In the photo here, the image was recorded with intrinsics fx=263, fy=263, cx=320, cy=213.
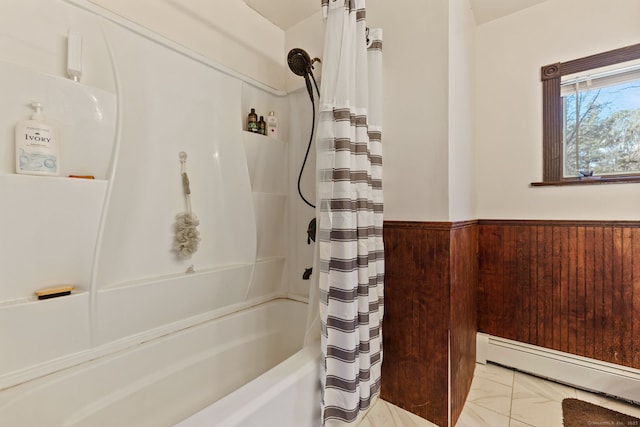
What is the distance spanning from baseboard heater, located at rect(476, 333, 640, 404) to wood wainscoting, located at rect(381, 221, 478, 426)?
0.47 metres

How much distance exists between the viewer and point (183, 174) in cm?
132

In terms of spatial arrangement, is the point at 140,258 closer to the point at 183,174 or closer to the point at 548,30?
the point at 183,174

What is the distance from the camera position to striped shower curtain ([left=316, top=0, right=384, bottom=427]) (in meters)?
1.00

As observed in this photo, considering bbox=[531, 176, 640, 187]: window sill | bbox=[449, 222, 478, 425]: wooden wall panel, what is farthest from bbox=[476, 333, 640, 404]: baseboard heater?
bbox=[531, 176, 640, 187]: window sill

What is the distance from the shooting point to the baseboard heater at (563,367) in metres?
1.37

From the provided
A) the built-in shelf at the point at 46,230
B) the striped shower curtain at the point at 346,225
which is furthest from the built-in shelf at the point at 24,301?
the striped shower curtain at the point at 346,225

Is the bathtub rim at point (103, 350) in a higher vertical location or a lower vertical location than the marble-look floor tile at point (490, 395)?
higher

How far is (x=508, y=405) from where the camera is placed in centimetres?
134

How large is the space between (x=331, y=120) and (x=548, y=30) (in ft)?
5.43

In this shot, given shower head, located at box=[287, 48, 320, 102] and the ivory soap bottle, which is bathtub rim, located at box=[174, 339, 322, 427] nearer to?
the ivory soap bottle

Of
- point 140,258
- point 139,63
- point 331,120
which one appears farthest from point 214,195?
point 331,120

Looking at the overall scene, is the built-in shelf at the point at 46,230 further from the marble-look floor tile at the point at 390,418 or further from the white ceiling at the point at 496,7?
the white ceiling at the point at 496,7

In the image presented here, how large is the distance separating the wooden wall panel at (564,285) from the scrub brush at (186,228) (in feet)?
5.90

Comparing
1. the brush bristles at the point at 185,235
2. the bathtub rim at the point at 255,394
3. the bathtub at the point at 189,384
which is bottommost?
the bathtub at the point at 189,384
